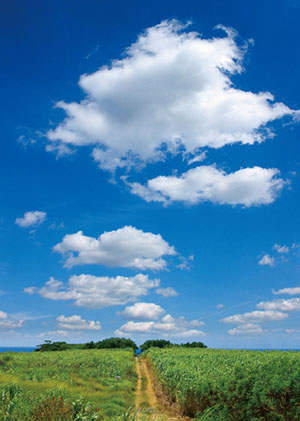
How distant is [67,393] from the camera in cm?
1644

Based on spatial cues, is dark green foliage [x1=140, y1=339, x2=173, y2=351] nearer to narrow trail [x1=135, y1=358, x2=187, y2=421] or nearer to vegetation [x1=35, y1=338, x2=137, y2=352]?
vegetation [x1=35, y1=338, x2=137, y2=352]

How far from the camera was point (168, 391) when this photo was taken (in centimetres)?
1969

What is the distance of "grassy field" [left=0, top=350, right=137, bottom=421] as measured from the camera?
10.5 m

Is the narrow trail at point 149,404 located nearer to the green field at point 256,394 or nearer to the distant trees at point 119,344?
the green field at point 256,394

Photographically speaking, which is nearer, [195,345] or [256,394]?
[256,394]

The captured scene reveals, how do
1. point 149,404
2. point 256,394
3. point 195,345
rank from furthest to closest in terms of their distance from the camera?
point 195,345
point 149,404
point 256,394

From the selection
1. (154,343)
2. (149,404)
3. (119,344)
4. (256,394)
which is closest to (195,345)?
(154,343)

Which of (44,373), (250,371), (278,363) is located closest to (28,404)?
(250,371)

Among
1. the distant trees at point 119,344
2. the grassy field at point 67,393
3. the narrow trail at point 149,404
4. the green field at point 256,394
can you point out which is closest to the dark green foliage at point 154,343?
the distant trees at point 119,344

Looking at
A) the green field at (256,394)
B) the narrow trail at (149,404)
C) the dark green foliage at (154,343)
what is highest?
the green field at (256,394)

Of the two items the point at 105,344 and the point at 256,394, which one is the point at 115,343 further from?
the point at 256,394

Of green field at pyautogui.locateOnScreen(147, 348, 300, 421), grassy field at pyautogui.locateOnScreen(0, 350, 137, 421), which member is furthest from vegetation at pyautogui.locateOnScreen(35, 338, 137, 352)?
green field at pyautogui.locateOnScreen(147, 348, 300, 421)

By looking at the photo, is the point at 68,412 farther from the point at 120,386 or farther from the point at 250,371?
the point at 120,386

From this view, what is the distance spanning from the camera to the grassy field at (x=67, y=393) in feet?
34.4
